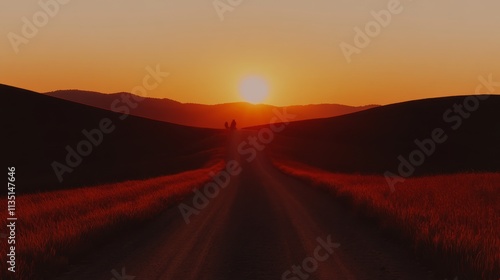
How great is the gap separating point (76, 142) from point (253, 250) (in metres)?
83.6

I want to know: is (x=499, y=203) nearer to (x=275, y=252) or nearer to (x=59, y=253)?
(x=275, y=252)

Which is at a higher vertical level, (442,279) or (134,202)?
(134,202)

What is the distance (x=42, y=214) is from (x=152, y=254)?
18.1 feet

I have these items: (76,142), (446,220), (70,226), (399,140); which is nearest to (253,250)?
(70,226)

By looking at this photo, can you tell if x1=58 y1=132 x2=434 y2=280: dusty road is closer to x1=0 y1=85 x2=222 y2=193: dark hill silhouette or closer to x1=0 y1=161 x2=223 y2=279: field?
x1=0 y1=161 x2=223 y2=279: field

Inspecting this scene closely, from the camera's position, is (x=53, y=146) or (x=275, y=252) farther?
(x=53, y=146)

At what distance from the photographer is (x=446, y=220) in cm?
1149

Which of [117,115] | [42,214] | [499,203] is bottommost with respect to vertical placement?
[499,203]

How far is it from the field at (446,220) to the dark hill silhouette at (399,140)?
40.8 metres

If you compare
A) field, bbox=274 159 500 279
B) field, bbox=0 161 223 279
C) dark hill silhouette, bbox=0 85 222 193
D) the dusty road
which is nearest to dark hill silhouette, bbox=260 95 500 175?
dark hill silhouette, bbox=0 85 222 193

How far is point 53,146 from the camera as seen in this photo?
79.4 m

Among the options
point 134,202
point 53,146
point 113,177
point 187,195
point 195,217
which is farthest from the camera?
point 53,146

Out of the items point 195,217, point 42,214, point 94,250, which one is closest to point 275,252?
point 94,250

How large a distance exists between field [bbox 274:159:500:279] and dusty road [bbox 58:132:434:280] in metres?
0.48
